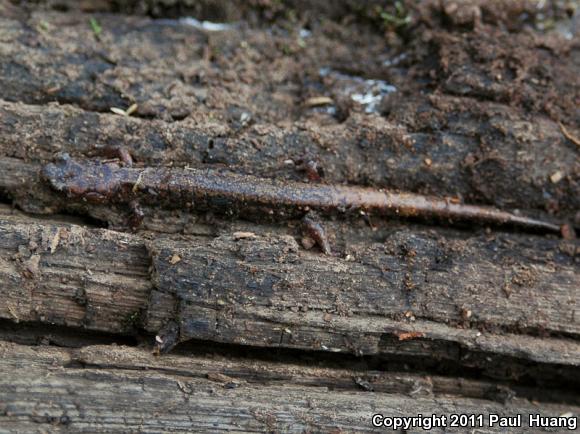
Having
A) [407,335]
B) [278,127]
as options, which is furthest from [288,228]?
[407,335]

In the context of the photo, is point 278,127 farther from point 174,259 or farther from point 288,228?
point 174,259

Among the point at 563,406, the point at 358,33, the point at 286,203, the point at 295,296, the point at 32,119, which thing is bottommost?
the point at 563,406

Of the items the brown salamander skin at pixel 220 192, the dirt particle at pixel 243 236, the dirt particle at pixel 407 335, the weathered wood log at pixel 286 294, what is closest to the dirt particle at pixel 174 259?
the weathered wood log at pixel 286 294

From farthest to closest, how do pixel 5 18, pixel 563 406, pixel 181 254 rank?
pixel 5 18, pixel 563 406, pixel 181 254

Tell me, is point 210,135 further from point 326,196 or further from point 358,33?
point 358,33

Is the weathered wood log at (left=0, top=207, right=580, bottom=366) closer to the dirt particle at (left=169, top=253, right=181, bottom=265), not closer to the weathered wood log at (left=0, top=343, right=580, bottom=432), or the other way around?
the dirt particle at (left=169, top=253, right=181, bottom=265)

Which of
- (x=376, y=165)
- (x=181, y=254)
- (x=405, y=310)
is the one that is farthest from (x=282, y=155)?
(x=405, y=310)

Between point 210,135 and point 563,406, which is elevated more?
point 210,135

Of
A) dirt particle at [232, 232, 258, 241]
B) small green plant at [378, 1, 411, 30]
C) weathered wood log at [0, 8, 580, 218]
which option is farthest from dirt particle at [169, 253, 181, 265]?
small green plant at [378, 1, 411, 30]
